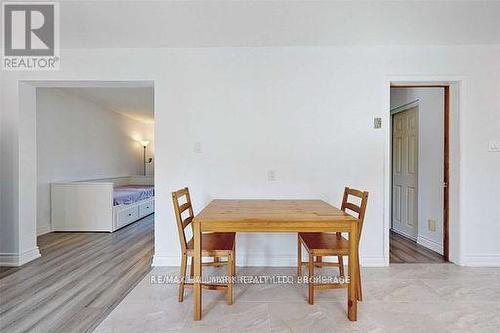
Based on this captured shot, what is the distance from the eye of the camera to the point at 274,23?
98.3 inches

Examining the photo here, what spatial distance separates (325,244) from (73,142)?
4953 millimetres

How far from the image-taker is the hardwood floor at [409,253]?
314 centimetres

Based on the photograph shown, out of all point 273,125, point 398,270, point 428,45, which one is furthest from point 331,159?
point 428,45

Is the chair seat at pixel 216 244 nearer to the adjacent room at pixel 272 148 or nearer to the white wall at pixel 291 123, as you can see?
the adjacent room at pixel 272 148

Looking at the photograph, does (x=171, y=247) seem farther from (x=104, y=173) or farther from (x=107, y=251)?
(x=104, y=173)

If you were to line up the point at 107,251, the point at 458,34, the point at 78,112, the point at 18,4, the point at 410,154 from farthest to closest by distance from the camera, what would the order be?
the point at 78,112
the point at 410,154
the point at 107,251
the point at 458,34
the point at 18,4

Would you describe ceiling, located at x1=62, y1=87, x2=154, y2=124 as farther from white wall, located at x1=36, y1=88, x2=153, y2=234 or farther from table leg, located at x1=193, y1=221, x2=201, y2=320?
table leg, located at x1=193, y1=221, x2=201, y2=320

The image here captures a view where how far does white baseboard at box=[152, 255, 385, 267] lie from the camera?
2980 millimetres

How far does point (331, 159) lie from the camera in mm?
2990

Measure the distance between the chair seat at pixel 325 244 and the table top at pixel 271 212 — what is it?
0.25 metres

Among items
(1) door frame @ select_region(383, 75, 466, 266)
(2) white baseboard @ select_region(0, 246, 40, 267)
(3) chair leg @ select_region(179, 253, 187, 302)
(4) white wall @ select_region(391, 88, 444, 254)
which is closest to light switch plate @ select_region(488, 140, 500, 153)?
(1) door frame @ select_region(383, 75, 466, 266)

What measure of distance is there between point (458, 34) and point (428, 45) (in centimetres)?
27

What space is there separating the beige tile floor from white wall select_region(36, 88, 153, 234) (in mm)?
3108

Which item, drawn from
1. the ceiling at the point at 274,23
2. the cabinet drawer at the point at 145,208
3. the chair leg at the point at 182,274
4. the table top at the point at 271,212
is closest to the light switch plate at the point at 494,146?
the ceiling at the point at 274,23
